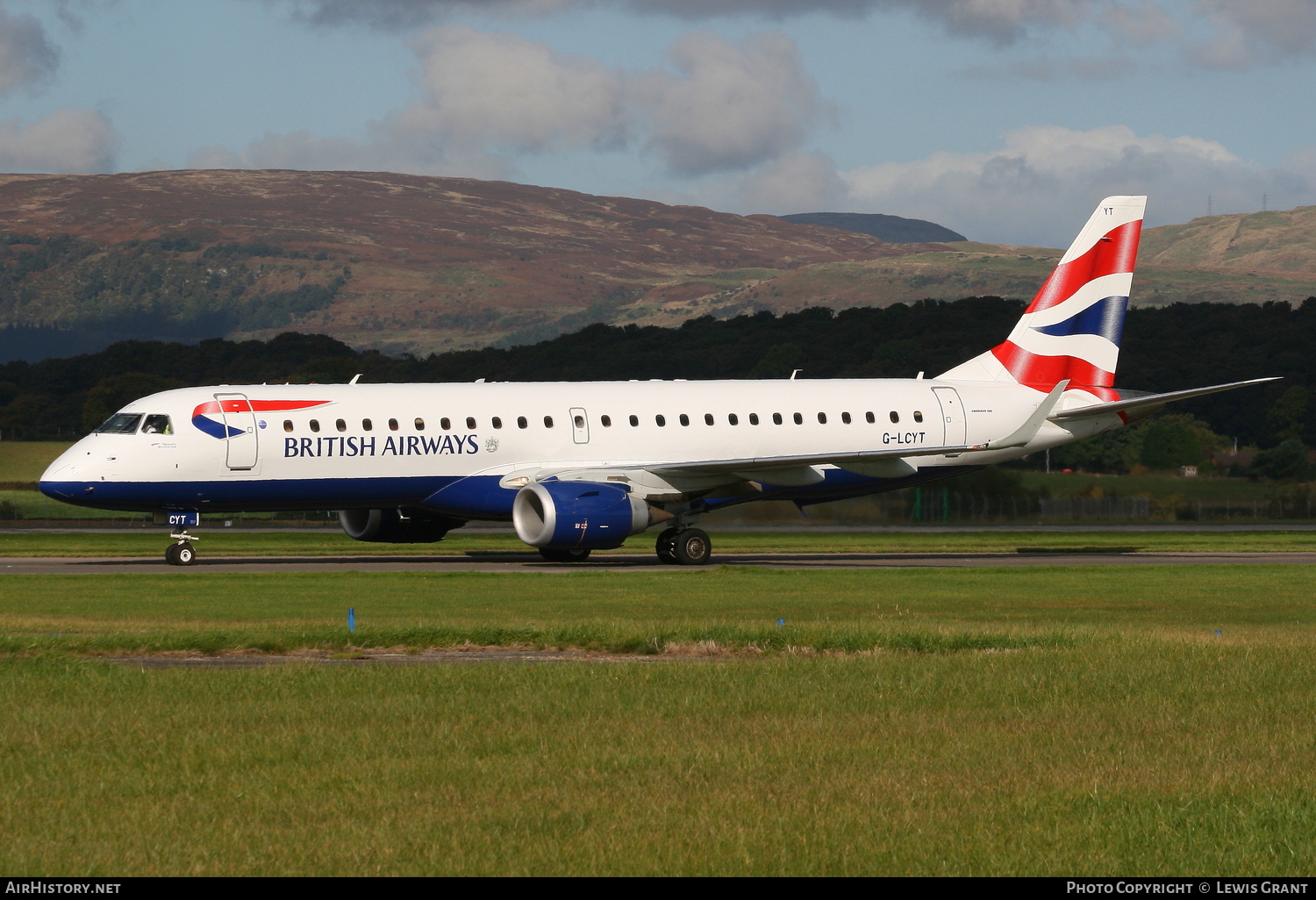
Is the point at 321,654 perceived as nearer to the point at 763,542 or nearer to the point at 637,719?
the point at 637,719

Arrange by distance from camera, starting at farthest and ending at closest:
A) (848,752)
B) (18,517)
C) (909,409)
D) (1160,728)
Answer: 1. (18,517)
2. (909,409)
3. (1160,728)
4. (848,752)

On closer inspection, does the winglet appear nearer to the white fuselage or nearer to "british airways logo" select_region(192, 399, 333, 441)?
the white fuselage

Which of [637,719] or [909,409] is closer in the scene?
[637,719]

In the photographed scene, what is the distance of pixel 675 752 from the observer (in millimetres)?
11898

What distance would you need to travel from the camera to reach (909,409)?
42500 millimetres

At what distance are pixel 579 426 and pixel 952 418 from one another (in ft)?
34.2

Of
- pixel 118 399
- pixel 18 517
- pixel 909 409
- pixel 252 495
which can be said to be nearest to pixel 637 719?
pixel 252 495

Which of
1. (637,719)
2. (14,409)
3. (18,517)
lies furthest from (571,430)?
(14,409)

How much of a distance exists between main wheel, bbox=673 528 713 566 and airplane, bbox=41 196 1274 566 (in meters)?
0.04

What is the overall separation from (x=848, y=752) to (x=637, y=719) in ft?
7.14

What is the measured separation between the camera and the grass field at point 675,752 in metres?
9.05

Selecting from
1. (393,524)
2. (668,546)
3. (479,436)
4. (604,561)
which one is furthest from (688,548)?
(393,524)
